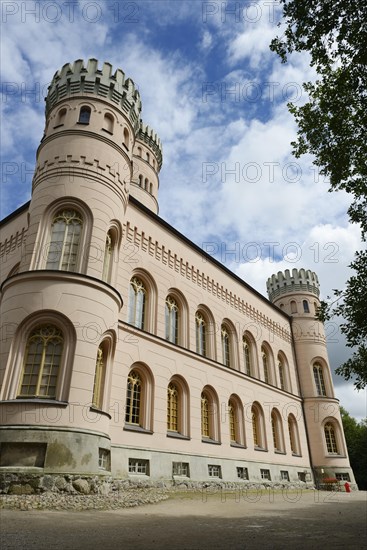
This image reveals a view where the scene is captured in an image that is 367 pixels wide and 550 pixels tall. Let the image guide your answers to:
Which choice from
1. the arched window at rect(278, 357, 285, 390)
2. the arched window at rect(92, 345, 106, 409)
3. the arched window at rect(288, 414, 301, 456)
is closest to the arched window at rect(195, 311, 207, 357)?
the arched window at rect(92, 345, 106, 409)

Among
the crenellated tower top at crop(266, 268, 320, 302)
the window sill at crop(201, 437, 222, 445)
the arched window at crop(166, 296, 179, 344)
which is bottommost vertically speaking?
the window sill at crop(201, 437, 222, 445)

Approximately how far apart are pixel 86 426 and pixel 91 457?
854mm

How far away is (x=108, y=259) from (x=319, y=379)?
2182 centimetres

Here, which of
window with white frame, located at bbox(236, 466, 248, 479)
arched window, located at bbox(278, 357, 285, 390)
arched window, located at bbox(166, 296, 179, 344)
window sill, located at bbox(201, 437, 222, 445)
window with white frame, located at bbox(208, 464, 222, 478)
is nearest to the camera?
window with white frame, located at bbox(208, 464, 222, 478)

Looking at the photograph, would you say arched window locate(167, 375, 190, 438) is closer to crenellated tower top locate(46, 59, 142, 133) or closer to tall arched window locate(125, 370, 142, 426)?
tall arched window locate(125, 370, 142, 426)

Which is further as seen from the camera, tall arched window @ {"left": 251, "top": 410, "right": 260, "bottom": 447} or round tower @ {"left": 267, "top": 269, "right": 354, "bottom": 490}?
round tower @ {"left": 267, "top": 269, "right": 354, "bottom": 490}

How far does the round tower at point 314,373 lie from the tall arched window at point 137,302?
1464cm

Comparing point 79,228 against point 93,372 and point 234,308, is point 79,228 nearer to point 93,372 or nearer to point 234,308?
point 93,372

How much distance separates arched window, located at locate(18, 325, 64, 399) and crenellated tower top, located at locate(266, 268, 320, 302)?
24.4 metres

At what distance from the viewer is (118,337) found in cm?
1487

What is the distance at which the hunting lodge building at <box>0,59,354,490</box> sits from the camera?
11539 mm

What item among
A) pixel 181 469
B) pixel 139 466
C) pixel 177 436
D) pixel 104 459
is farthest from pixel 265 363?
pixel 104 459

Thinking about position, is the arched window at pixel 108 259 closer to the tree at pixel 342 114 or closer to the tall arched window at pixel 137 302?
the tall arched window at pixel 137 302

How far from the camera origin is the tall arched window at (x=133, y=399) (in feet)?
48.8
